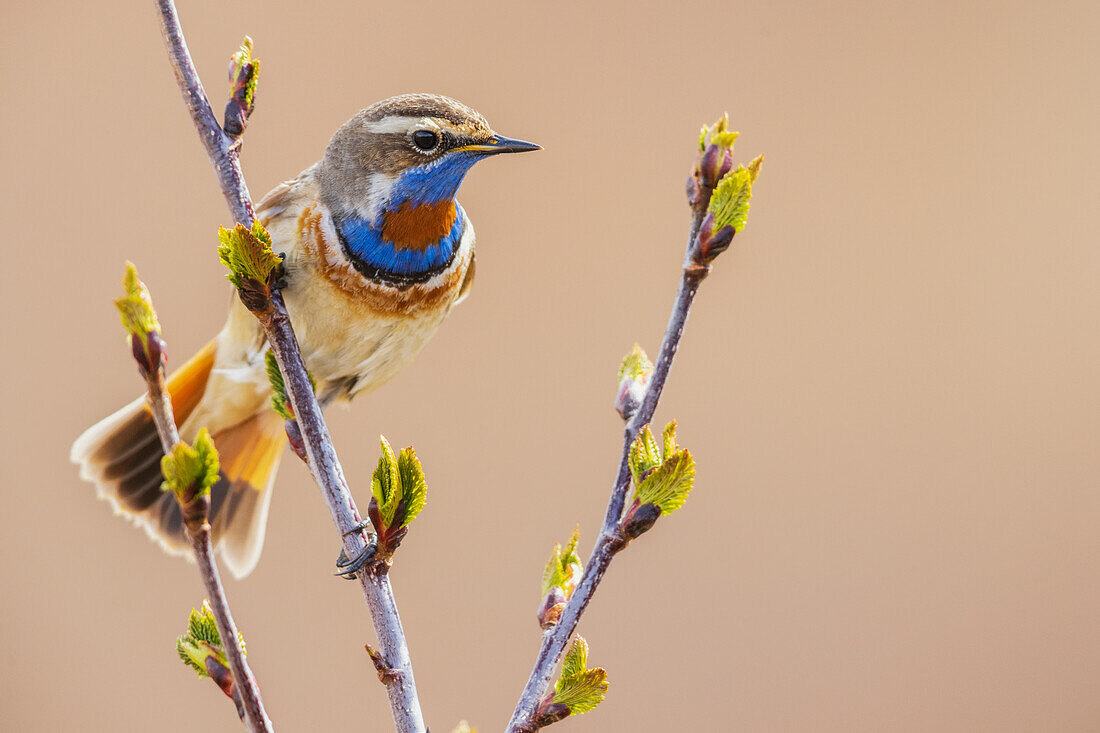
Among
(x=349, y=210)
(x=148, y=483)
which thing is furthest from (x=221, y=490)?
(x=349, y=210)

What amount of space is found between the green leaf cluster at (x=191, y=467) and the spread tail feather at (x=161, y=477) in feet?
2.52

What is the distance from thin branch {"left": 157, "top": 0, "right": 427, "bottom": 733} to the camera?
72cm

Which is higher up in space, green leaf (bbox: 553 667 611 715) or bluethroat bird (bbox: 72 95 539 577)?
bluethroat bird (bbox: 72 95 539 577)

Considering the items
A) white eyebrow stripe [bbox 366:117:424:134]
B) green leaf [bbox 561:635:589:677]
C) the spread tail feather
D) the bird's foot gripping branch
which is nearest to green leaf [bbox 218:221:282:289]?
the bird's foot gripping branch

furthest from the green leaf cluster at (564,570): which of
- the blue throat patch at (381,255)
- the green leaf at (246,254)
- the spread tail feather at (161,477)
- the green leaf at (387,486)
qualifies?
the spread tail feather at (161,477)

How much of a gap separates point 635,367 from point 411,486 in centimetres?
23

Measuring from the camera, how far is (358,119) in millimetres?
1222

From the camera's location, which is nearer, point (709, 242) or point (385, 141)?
point (709, 242)

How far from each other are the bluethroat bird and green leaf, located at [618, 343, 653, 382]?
327 mm

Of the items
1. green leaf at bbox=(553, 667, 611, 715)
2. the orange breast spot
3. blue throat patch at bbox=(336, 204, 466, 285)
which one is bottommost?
green leaf at bbox=(553, 667, 611, 715)

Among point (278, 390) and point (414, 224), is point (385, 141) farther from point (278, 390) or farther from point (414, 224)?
point (278, 390)

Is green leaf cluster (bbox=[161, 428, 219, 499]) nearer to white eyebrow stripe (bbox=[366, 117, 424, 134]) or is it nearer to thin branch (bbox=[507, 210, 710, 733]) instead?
thin branch (bbox=[507, 210, 710, 733])

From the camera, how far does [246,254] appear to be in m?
0.72

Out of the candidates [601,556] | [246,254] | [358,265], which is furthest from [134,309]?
[358,265]
